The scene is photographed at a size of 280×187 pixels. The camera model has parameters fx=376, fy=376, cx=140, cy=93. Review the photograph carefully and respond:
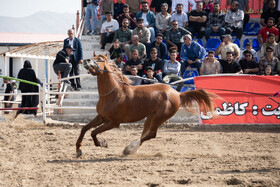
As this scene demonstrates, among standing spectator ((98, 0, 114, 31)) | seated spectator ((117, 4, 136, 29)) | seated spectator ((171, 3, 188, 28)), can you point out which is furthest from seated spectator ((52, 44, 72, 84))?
seated spectator ((171, 3, 188, 28))

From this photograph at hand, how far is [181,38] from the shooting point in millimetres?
12867

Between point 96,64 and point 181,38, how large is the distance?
6.76 metres

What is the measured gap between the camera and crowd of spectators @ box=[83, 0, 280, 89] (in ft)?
36.5

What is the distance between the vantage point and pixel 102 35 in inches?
547

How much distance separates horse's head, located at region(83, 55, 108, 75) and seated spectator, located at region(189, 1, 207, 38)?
7.34 metres

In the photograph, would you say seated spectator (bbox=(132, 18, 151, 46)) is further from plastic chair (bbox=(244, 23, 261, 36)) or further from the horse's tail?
the horse's tail

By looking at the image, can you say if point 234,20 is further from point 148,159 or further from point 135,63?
point 148,159

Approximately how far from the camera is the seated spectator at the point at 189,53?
11844mm

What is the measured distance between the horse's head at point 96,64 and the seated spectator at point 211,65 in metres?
4.94

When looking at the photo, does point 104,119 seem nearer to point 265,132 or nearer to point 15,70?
point 265,132

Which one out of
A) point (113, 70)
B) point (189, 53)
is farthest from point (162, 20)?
point (113, 70)

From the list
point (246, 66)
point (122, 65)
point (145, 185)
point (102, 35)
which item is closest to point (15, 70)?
point (102, 35)

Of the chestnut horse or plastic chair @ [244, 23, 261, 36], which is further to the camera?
plastic chair @ [244, 23, 261, 36]

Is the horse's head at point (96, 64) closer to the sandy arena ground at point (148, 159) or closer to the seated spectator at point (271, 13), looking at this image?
the sandy arena ground at point (148, 159)
